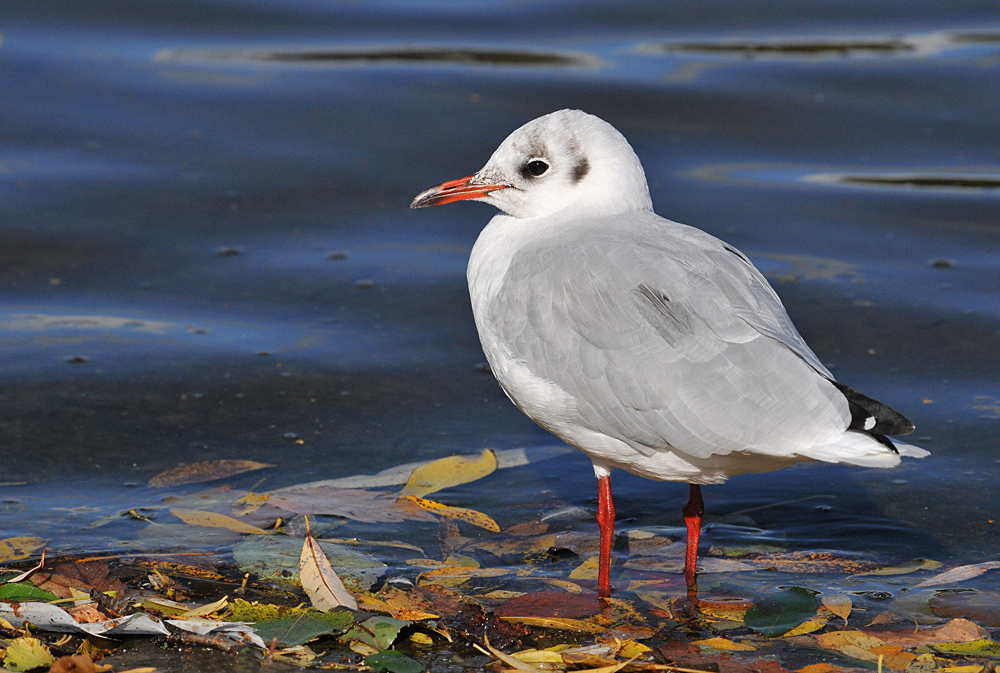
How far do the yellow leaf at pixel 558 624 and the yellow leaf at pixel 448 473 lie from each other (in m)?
1.18

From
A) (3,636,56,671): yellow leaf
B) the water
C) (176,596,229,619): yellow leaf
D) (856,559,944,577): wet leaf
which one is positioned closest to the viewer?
(3,636,56,671): yellow leaf

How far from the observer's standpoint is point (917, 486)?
5.04m

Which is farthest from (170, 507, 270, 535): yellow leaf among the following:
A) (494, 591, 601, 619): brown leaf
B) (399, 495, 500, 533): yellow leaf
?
(494, 591, 601, 619): brown leaf

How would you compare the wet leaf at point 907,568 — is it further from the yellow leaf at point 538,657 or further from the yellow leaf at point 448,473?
the yellow leaf at point 448,473

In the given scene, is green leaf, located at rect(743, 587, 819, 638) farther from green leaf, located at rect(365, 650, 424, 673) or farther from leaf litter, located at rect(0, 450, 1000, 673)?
green leaf, located at rect(365, 650, 424, 673)

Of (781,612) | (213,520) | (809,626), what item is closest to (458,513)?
(213,520)

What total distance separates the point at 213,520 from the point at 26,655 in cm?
120

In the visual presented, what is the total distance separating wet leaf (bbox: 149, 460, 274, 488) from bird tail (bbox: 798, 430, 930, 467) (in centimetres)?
255

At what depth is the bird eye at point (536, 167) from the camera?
459 centimetres

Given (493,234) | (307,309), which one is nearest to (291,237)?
(307,309)

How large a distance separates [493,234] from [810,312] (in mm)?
2731

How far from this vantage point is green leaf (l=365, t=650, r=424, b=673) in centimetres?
347

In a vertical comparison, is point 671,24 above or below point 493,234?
above

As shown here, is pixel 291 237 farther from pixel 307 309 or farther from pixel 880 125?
pixel 880 125
